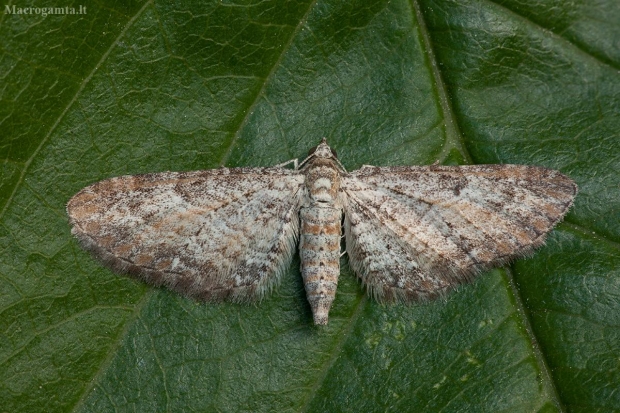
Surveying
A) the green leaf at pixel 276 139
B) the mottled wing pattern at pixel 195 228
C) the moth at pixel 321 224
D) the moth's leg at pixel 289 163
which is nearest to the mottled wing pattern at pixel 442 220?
the moth at pixel 321 224

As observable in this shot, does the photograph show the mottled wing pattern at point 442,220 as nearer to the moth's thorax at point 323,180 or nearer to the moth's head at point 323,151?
the moth's thorax at point 323,180

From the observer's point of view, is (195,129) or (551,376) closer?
(551,376)

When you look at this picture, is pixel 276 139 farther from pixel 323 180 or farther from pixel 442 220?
pixel 442 220

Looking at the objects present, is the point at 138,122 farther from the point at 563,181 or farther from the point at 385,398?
the point at 563,181

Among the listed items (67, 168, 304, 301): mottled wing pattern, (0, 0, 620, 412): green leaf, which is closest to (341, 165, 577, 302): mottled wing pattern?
(0, 0, 620, 412): green leaf

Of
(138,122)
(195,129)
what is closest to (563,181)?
(195,129)

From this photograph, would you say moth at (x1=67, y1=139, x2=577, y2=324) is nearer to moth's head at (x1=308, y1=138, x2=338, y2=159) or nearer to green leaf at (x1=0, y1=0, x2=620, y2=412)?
moth's head at (x1=308, y1=138, x2=338, y2=159)
